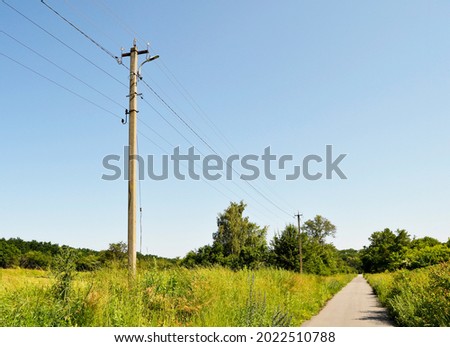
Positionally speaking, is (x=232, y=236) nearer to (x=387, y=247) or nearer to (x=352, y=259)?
(x=387, y=247)

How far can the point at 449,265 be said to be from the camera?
1038 cm

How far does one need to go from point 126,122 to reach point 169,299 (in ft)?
20.1

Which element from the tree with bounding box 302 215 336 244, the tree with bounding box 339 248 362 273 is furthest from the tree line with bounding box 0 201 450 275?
the tree with bounding box 339 248 362 273

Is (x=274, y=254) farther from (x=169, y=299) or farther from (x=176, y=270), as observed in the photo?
(x=169, y=299)

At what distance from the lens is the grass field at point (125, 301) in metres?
6.57

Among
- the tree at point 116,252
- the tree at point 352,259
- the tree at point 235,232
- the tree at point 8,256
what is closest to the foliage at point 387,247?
the tree at point 235,232

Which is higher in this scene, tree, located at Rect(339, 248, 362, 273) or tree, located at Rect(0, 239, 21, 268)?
tree, located at Rect(0, 239, 21, 268)

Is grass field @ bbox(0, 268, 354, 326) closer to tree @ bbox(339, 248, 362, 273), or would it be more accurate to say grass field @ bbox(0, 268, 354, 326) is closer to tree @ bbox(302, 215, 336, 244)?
tree @ bbox(302, 215, 336, 244)

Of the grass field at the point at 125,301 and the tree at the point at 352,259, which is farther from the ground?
the grass field at the point at 125,301

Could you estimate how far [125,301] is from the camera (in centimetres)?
785

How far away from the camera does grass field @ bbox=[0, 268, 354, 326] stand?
6.57 m

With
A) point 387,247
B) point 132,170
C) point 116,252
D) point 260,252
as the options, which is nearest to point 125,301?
point 132,170

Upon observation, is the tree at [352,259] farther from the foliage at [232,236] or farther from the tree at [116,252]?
the tree at [116,252]
